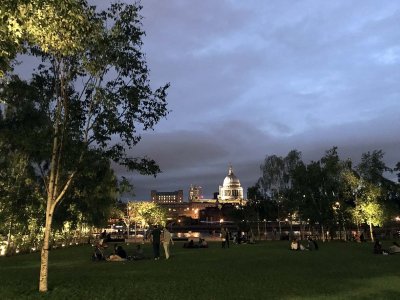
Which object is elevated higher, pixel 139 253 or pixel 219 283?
pixel 139 253

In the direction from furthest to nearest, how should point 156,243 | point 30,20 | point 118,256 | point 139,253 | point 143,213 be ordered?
point 143,213 < point 139,253 < point 156,243 < point 118,256 < point 30,20

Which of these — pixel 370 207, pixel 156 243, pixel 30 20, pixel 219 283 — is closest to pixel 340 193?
pixel 370 207

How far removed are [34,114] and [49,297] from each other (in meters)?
22.6

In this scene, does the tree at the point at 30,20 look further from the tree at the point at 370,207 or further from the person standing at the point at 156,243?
the tree at the point at 370,207

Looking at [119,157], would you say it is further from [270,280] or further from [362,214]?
[362,214]

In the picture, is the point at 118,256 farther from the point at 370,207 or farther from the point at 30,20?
the point at 370,207

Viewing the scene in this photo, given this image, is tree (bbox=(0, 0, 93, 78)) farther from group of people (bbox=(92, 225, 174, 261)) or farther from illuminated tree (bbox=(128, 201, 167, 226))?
illuminated tree (bbox=(128, 201, 167, 226))

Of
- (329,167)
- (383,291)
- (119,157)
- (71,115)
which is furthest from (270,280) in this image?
(329,167)

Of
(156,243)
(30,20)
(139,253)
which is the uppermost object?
(30,20)

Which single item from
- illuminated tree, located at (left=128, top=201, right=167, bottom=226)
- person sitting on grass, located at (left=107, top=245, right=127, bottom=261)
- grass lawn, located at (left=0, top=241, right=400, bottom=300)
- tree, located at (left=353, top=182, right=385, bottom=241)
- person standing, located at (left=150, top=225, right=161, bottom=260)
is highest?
illuminated tree, located at (left=128, top=201, right=167, bottom=226)

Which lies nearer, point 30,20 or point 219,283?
point 30,20

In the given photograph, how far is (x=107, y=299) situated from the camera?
545 inches

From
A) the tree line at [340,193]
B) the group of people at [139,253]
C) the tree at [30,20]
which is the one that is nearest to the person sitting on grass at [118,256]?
the group of people at [139,253]

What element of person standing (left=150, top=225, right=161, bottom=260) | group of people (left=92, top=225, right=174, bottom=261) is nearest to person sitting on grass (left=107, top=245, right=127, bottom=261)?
group of people (left=92, top=225, right=174, bottom=261)
